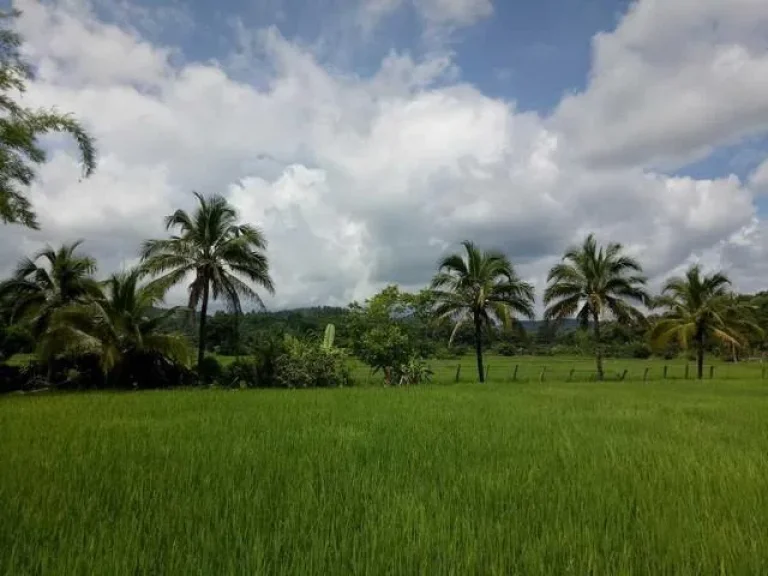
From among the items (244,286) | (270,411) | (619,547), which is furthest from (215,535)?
(244,286)

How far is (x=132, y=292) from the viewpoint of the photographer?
1747 centimetres

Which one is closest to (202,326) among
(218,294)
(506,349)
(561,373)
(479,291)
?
(218,294)

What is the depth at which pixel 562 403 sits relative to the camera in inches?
513

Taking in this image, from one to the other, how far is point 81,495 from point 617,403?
467 inches

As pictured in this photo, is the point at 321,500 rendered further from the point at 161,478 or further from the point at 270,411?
the point at 270,411

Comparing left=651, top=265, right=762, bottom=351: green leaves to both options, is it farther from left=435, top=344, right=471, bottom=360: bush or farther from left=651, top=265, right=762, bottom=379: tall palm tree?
left=435, top=344, right=471, bottom=360: bush

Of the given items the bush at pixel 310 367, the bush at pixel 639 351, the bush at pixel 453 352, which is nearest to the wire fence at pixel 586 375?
the bush at pixel 310 367

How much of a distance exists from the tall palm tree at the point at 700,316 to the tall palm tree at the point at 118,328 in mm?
24800

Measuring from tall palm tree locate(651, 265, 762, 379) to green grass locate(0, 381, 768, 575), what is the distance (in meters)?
23.1

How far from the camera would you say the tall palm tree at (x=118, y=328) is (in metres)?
15.6

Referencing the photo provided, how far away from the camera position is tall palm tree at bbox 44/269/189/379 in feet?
51.1

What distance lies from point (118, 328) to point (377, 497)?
48.4 ft

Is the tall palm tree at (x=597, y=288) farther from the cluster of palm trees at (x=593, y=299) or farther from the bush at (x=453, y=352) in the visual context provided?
the bush at (x=453, y=352)

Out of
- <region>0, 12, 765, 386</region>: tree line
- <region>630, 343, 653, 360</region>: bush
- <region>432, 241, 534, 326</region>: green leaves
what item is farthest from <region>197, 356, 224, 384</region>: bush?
<region>630, 343, 653, 360</region>: bush
